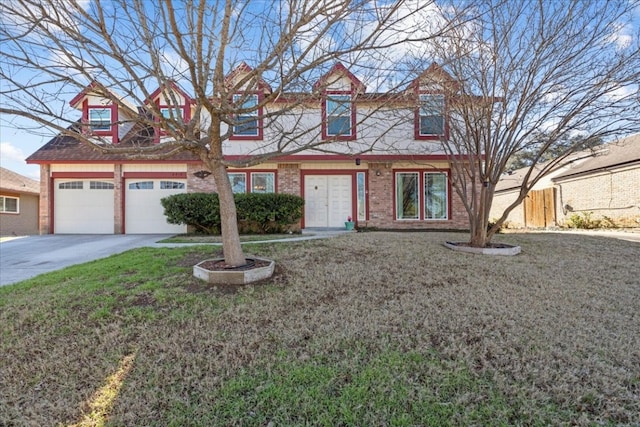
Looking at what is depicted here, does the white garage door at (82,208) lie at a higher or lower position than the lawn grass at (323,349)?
higher

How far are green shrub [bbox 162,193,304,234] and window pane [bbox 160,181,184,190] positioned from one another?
5.25 ft

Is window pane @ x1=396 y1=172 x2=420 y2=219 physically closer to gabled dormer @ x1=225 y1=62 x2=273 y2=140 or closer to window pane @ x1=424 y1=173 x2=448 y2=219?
window pane @ x1=424 y1=173 x2=448 y2=219

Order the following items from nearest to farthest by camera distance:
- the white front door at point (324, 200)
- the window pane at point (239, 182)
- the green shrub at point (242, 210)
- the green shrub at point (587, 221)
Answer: the green shrub at point (242, 210), the window pane at point (239, 182), the white front door at point (324, 200), the green shrub at point (587, 221)

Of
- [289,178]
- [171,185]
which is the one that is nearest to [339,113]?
[289,178]

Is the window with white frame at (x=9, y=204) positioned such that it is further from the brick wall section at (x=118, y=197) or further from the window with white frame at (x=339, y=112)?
the window with white frame at (x=339, y=112)

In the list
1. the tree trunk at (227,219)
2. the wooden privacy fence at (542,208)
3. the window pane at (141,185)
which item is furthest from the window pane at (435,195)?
the window pane at (141,185)

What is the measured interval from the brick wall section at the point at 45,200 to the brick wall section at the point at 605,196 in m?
23.4

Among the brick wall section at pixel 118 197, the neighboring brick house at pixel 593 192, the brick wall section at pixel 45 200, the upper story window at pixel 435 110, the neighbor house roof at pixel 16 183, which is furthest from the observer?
the neighbor house roof at pixel 16 183

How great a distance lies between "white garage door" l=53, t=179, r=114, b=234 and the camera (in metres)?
12.4

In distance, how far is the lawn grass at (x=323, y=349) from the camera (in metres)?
2.29

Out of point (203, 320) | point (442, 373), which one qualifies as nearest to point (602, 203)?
point (442, 373)

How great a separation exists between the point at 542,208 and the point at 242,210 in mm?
16971

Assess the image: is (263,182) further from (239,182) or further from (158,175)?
(158,175)

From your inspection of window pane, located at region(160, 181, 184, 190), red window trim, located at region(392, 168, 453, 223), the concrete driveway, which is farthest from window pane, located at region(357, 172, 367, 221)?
the concrete driveway
